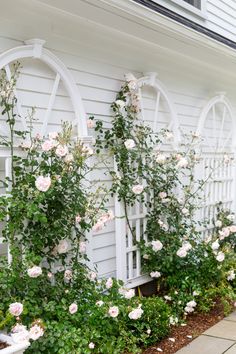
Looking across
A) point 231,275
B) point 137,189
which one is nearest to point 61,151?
point 137,189

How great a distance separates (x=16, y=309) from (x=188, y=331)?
1.94 metres

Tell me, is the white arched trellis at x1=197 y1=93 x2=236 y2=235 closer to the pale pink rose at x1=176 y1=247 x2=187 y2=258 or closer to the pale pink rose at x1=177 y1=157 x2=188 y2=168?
the pale pink rose at x1=177 y1=157 x2=188 y2=168

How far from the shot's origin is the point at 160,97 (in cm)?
553

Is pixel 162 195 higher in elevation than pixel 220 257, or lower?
higher

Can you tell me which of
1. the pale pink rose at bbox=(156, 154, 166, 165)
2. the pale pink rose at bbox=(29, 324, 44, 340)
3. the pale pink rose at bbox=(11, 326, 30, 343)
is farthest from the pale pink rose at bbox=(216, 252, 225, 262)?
the pale pink rose at bbox=(11, 326, 30, 343)

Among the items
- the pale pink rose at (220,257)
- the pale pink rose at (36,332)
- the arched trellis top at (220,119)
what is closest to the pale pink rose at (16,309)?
the pale pink rose at (36,332)

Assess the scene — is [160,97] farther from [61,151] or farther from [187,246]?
[61,151]

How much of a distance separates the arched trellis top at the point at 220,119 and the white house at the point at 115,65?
0.07 ft

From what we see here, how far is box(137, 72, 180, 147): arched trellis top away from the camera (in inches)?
203

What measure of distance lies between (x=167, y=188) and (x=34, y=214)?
225cm

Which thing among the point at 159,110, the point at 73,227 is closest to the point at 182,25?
the point at 159,110

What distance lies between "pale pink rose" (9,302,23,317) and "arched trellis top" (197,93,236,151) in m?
4.00

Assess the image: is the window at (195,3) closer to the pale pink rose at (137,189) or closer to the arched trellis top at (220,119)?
the arched trellis top at (220,119)

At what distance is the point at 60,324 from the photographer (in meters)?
3.25
